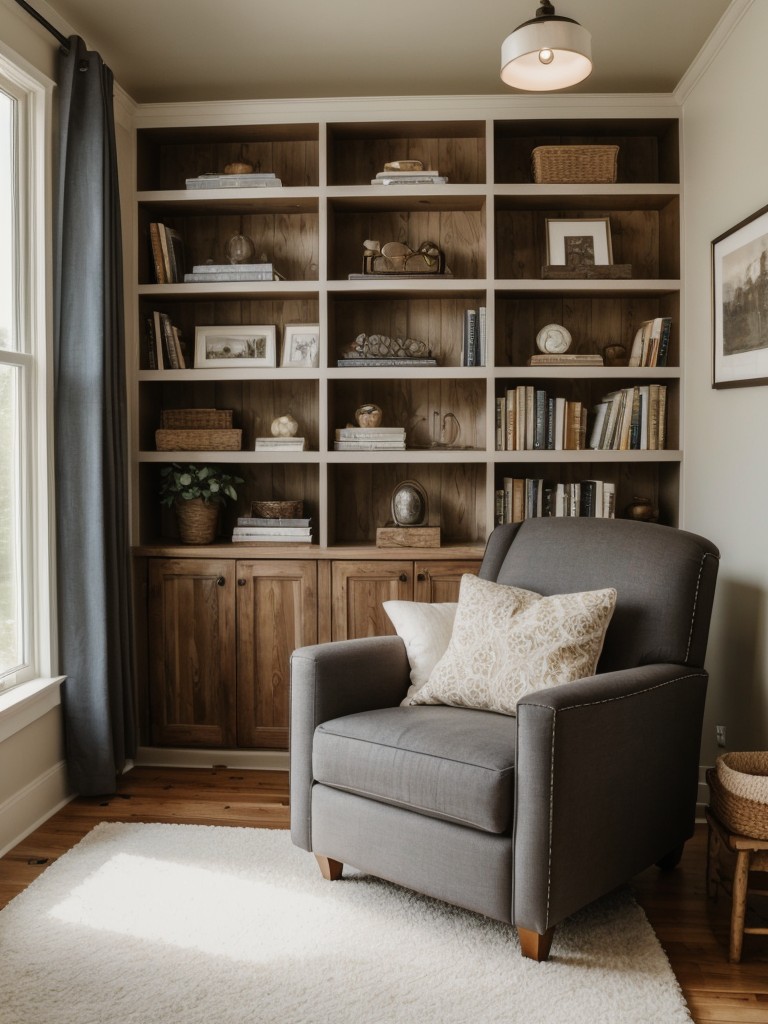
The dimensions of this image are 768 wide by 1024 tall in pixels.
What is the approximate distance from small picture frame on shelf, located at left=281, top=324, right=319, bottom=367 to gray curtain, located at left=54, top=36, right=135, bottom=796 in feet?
2.55

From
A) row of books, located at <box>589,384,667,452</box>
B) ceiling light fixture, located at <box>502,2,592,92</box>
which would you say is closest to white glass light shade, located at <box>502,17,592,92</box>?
ceiling light fixture, located at <box>502,2,592,92</box>

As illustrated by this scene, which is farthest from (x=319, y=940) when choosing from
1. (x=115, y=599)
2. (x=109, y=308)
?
(x=109, y=308)

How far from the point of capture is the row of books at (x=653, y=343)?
11.2ft

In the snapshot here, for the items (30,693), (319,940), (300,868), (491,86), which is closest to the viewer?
(319,940)

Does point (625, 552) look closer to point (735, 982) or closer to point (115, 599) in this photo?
point (735, 982)

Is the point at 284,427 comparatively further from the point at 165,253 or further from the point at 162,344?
the point at 165,253

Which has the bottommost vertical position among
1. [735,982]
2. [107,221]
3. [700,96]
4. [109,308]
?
[735,982]

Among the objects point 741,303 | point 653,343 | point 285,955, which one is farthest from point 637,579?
point 285,955

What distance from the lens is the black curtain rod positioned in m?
2.69

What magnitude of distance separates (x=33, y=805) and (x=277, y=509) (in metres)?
1.39

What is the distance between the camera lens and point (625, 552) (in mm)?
2648

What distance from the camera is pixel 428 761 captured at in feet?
7.11

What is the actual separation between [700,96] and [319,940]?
3.04 m

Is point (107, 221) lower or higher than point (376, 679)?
higher
